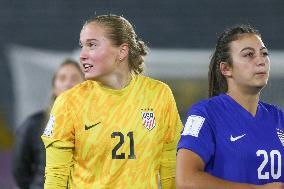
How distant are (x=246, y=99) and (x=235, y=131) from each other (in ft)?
0.60

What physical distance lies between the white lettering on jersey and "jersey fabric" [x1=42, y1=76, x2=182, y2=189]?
0.42 metres

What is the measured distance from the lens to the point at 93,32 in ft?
12.1

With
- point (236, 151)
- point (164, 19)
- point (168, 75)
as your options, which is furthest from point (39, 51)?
point (236, 151)

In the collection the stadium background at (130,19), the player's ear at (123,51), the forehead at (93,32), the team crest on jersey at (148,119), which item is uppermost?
the stadium background at (130,19)

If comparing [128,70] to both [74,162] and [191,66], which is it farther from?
[191,66]

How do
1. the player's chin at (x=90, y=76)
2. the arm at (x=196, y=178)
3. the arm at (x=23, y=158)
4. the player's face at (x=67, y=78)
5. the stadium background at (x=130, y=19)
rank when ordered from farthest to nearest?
the stadium background at (x=130, y=19) < the arm at (x=23, y=158) < the player's face at (x=67, y=78) < the player's chin at (x=90, y=76) < the arm at (x=196, y=178)

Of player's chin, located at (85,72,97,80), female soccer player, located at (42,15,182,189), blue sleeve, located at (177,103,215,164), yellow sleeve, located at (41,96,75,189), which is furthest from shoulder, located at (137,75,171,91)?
blue sleeve, located at (177,103,215,164)

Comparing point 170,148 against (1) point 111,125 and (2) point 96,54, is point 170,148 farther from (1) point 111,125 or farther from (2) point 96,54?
(2) point 96,54

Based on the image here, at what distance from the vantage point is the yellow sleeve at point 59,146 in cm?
361

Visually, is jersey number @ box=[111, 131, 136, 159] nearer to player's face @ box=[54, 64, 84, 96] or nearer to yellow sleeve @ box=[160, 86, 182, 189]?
yellow sleeve @ box=[160, 86, 182, 189]

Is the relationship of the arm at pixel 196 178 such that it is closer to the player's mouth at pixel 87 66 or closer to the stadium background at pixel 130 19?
the player's mouth at pixel 87 66

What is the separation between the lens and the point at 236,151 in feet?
10.8

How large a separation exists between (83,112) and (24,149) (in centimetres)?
187

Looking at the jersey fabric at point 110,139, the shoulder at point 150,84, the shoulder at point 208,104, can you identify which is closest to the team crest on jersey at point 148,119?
the jersey fabric at point 110,139
